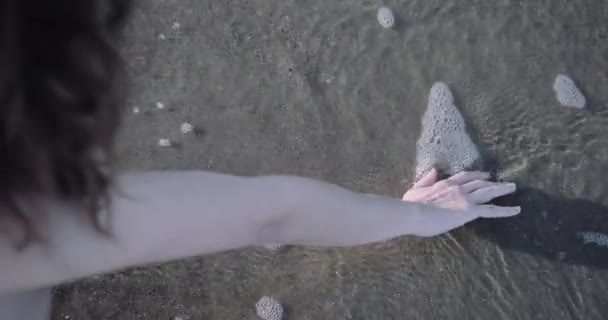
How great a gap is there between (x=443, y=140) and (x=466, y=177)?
0.17 metres

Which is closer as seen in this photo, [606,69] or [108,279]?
[108,279]

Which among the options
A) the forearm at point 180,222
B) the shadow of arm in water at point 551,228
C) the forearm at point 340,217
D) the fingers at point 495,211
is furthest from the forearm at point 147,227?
the shadow of arm in water at point 551,228

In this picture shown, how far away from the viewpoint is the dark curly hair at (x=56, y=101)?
82 centimetres

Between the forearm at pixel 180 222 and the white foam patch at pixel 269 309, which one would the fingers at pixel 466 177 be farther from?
the white foam patch at pixel 269 309

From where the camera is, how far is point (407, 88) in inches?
90.6

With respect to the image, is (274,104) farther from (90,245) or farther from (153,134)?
(90,245)

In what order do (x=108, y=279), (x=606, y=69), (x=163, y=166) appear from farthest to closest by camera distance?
(x=606, y=69)
(x=163, y=166)
(x=108, y=279)

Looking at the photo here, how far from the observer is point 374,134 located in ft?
7.36

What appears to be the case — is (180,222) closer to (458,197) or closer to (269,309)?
(269,309)

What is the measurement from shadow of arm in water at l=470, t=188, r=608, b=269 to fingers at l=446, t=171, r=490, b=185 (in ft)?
0.33

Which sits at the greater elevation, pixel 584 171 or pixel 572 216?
pixel 584 171

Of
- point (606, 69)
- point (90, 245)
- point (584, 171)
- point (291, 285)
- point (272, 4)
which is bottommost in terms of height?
point (291, 285)

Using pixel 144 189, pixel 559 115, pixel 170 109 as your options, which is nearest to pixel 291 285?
pixel 170 109

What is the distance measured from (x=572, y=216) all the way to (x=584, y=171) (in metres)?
0.16
